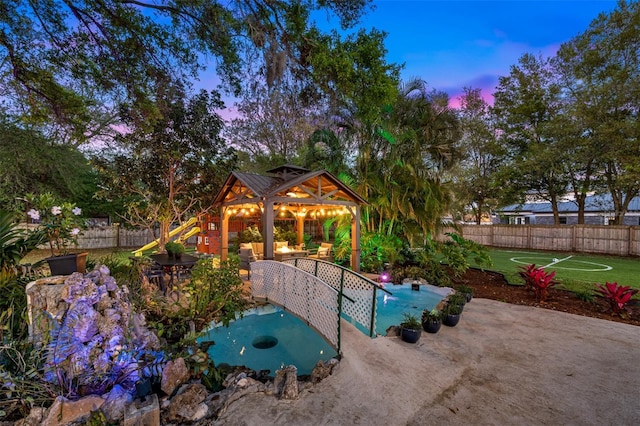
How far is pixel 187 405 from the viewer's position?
9.05ft

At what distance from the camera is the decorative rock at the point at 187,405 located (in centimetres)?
266

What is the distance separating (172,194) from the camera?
11062 mm

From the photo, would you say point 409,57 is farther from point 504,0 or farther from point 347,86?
point 347,86

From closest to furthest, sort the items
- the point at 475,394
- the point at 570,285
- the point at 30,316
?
the point at 30,316
the point at 475,394
the point at 570,285

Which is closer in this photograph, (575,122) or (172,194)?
(172,194)

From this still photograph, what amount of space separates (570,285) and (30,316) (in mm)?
11366

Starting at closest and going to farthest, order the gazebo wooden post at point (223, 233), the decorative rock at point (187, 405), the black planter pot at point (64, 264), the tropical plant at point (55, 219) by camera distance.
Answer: the decorative rock at point (187, 405)
the black planter pot at point (64, 264)
the tropical plant at point (55, 219)
the gazebo wooden post at point (223, 233)

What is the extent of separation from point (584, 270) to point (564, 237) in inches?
264

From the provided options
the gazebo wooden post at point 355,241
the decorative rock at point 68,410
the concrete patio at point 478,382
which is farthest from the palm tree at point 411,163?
the decorative rock at point 68,410

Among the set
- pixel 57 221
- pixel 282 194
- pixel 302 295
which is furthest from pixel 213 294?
pixel 282 194

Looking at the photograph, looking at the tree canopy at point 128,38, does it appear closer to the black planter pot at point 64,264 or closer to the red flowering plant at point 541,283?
the black planter pot at point 64,264

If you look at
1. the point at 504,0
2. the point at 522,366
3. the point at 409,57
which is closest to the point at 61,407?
the point at 522,366

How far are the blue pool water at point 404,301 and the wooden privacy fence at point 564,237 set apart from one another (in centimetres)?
1047

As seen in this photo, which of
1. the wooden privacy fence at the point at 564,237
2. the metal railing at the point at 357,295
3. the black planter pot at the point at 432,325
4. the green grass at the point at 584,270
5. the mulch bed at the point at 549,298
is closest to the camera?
the metal railing at the point at 357,295
